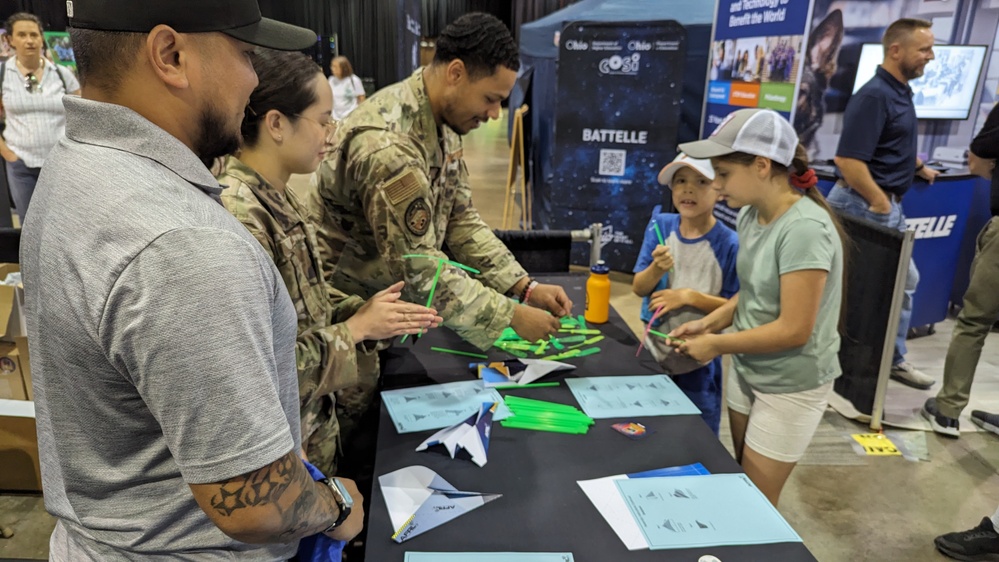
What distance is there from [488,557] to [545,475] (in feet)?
0.84

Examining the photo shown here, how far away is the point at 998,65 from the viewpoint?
429 cm

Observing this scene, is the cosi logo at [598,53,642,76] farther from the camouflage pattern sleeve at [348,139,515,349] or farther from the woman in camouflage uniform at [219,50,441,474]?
the woman in camouflage uniform at [219,50,441,474]

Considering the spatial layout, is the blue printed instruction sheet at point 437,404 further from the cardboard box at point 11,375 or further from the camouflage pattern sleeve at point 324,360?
the cardboard box at point 11,375

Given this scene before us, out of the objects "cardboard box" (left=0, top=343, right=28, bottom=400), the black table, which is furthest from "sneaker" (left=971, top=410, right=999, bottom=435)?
"cardboard box" (left=0, top=343, right=28, bottom=400)

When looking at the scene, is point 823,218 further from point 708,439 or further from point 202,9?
point 202,9

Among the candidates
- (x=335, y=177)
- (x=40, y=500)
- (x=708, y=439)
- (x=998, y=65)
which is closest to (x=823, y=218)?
(x=708, y=439)

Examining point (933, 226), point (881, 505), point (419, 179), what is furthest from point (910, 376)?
point (419, 179)

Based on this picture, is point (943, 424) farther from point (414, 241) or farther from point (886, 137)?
point (414, 241)

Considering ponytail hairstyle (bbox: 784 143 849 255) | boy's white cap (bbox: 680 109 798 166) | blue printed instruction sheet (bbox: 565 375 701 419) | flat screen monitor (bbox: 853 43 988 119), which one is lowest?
blue printed instruction sheet (bbox: 565 375 701 419)

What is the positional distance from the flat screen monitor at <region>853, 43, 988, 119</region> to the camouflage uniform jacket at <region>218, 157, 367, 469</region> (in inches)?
151

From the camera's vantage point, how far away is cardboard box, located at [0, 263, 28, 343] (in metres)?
2.18

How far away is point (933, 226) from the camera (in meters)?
3.65

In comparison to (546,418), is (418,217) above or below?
above

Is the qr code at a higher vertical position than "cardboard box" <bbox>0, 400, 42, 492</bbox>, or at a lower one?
higher
